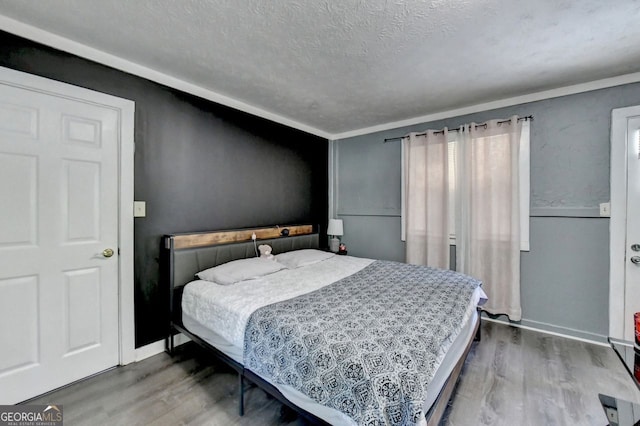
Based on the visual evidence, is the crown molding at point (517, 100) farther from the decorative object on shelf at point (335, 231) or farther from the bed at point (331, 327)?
the bed at point (331, 327)

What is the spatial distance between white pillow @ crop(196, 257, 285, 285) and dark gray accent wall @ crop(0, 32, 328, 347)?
52 centimetres

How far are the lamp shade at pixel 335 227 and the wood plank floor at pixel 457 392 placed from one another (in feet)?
7.17

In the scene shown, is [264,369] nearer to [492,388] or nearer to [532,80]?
[492,388]

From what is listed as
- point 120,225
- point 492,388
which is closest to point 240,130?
point 120,225

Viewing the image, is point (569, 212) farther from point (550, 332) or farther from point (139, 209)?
point (139, 209)

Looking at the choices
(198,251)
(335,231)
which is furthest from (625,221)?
(198,251)

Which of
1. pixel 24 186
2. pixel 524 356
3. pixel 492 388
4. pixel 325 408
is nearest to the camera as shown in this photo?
pixel 325 408

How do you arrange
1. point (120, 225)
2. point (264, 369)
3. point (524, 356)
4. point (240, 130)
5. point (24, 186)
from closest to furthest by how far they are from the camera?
point (264, 369) → point (24, 186) → point (120, 225) → point (524, 356) → point (240, 130)

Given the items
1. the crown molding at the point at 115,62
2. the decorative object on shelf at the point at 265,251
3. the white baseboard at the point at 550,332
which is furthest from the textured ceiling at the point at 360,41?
the white baseboard at the point at 550,332

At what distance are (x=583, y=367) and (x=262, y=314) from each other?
8.60 feet

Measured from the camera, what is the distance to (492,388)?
6.39 ft

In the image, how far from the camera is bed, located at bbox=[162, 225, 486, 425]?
1.14m

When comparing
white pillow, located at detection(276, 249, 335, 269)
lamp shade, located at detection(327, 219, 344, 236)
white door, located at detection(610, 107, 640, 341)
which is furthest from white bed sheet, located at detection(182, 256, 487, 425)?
lamp shade, located at detection(327, 219, 344, 236)

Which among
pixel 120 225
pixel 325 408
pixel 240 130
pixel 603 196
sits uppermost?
pixel 240 130
